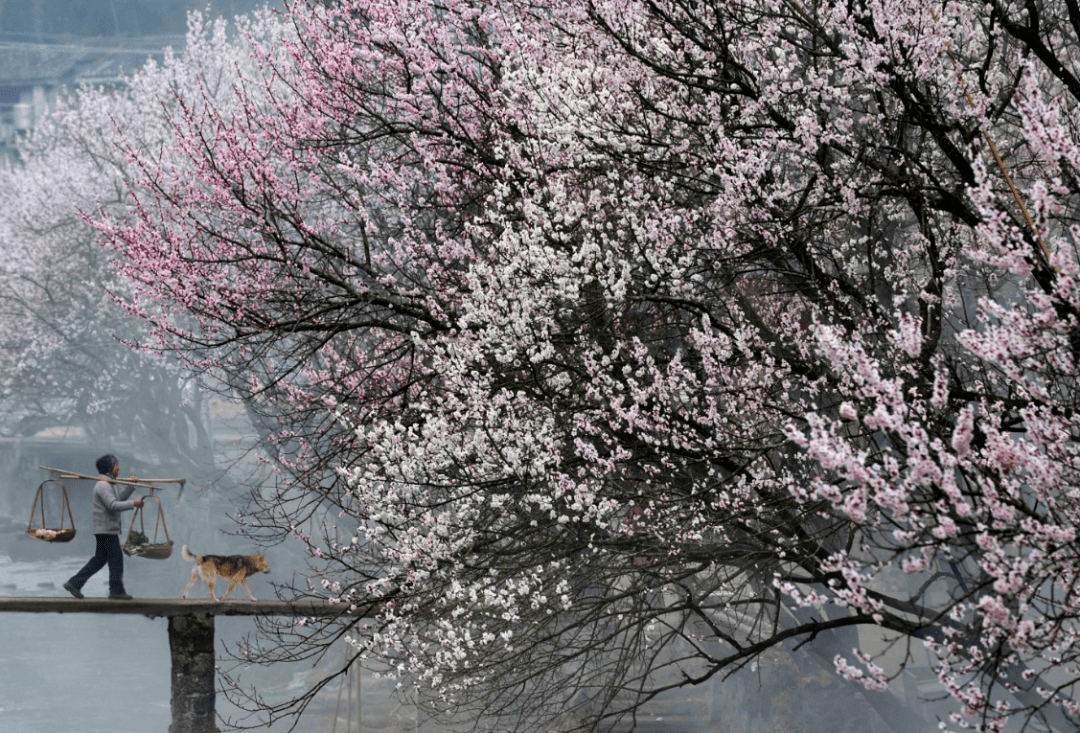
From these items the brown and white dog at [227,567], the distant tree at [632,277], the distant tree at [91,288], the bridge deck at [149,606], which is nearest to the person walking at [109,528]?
the bridge deck at [149,606]

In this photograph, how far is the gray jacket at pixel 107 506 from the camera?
12211 mm

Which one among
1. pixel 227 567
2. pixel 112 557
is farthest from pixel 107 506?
pixel 227 567

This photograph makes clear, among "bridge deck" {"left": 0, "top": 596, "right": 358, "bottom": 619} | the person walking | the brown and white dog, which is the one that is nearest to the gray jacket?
the person walking

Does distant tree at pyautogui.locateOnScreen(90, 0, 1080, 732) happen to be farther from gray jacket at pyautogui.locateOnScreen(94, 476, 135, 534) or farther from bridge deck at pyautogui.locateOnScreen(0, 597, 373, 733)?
bridge deck at pyautogui.locateOnScreen(0, 597, 373, 733)

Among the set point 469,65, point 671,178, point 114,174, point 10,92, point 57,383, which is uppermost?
point 10,92

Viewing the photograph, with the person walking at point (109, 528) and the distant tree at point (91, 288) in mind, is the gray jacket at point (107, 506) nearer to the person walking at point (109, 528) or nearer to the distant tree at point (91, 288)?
the person walking at point (109, 528)

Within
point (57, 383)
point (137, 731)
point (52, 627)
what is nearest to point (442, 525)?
point (137, 731)

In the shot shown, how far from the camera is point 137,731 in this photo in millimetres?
28281

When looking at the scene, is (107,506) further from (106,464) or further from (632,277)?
(632,277)

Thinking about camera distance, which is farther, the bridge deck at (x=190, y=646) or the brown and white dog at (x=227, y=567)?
the brown and white dog at (x=227, y=567)

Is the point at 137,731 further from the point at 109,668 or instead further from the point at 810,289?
the point at 810,289

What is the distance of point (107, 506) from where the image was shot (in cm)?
1228

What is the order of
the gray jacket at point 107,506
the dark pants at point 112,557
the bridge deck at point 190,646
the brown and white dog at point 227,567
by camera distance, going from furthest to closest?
the brown and white dog at point 227,567 → the bridge deck at point 190,646 → the dark pants at point 112,557 → the gray jacket at point 107,506

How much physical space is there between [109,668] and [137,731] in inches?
240
